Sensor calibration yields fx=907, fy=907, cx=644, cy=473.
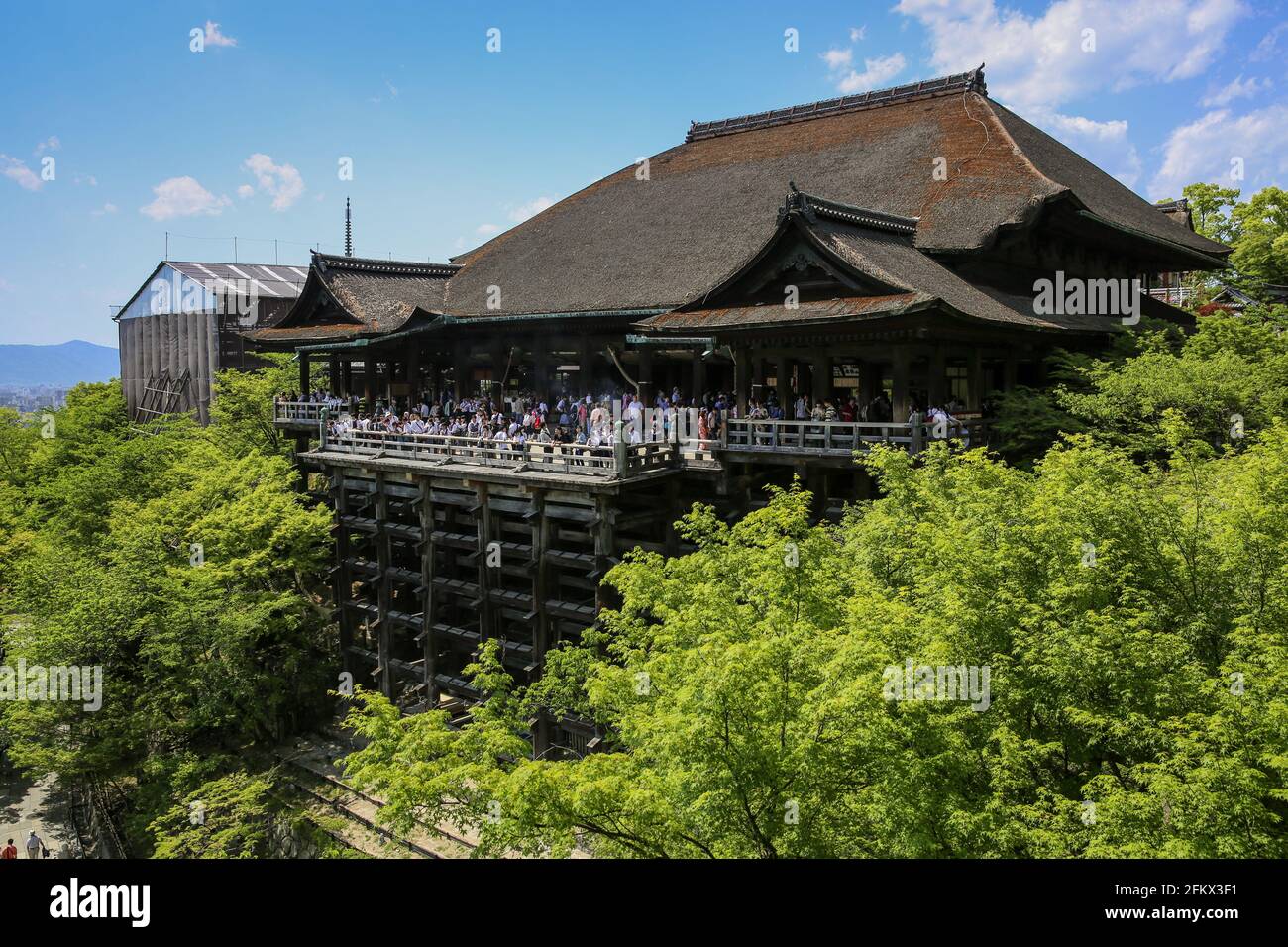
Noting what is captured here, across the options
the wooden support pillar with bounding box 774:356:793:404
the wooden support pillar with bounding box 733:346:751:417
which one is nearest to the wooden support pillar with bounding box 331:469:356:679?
the wooden support pillar with bounding box 733:346:751:417

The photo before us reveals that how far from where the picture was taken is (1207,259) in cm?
2758

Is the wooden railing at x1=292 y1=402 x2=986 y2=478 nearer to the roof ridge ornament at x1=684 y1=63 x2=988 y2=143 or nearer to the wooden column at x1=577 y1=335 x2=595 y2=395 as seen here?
the wooden column at x1=577 y1=335 x2=595 y2=395

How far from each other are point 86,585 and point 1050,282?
26801 millimetres

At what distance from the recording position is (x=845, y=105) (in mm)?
32719

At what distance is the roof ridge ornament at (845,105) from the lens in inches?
1181

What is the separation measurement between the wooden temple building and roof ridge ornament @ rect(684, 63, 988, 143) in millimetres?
94

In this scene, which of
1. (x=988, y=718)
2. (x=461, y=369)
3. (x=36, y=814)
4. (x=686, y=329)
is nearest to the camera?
(x=988, y=718)

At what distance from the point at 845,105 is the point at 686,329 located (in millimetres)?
16977

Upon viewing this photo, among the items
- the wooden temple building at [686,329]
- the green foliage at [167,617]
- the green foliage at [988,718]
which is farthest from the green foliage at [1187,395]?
the green foliage at [167,617]

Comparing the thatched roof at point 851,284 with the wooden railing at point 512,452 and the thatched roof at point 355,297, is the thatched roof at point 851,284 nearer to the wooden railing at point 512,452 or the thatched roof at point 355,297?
the wooden railing at point 512,452

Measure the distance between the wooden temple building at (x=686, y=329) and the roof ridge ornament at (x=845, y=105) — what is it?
9cm

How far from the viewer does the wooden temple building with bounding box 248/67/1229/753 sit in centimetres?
1995

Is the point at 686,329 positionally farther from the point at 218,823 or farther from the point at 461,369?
the point at 218,823

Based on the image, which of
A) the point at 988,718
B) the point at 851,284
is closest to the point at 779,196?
the point at 851,284
